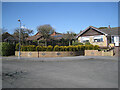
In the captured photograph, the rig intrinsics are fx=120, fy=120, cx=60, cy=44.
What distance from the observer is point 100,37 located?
2902cm

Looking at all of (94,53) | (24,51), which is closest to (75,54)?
(94,53)

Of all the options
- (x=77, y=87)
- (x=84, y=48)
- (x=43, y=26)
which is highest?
(x=43, y=26)

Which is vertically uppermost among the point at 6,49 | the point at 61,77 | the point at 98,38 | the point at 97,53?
the point at 98,38

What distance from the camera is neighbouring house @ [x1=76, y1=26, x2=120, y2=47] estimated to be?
27688 mm

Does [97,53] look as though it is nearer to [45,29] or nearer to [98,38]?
[98,38]

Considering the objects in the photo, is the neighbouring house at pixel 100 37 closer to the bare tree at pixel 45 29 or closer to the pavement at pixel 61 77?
the bare tree at pixel 45 29

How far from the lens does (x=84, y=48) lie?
19.7 metres

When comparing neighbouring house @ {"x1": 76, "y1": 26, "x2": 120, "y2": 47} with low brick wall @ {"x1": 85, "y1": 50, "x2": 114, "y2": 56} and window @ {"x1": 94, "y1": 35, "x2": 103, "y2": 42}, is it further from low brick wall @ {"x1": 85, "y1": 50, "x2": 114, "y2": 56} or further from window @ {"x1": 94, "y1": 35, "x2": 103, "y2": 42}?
low brick wall @ {"x1": 85, "y1": 50, "x2": 114, "y2": 56}

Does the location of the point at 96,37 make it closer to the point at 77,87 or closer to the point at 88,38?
the point at 88,38

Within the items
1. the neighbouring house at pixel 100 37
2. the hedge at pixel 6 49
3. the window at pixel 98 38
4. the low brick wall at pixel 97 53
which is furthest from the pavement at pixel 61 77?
the window at pixel 98 38

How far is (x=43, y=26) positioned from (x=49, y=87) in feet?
90.4

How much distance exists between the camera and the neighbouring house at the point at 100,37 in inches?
1090

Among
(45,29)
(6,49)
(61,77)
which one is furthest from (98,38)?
(61,77)

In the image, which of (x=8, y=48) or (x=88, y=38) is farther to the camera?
(x=88, y=38)
